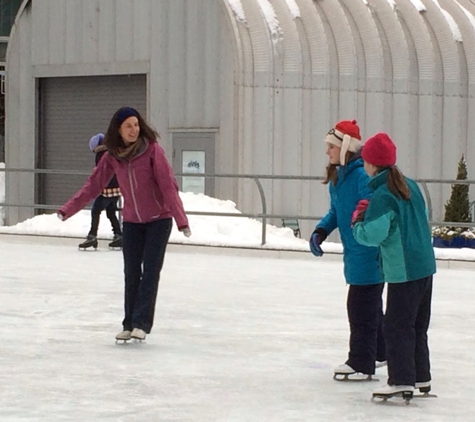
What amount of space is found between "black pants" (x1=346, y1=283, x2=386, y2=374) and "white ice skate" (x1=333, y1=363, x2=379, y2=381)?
0.10 ft

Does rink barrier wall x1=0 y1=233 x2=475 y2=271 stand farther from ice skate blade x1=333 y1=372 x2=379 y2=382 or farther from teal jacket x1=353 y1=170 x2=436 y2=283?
teal jacket x1=353 y1=170 x2=436 y2=283

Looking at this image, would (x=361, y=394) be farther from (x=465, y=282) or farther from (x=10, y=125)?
(x=10, y=125)

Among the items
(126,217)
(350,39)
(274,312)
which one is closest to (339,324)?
(274,312)

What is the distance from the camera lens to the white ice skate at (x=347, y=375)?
26.7 feet

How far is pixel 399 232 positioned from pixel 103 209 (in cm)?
1112

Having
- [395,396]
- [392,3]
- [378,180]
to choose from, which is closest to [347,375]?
[395,396]

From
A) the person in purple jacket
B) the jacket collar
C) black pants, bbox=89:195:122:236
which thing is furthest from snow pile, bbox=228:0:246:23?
the jacket collar

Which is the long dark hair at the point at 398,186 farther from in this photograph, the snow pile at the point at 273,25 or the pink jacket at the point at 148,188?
the snow pile at the point at 273,25

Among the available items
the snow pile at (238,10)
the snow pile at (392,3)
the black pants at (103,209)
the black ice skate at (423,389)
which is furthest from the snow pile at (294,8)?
the black ice skate at (423,389)

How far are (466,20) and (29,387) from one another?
19.5 m

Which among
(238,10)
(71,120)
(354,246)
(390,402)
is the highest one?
(238,10)

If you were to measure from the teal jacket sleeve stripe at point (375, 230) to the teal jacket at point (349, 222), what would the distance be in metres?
0.71

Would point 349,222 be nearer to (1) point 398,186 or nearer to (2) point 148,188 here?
(1) point 398,186

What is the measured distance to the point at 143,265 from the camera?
9445mm
